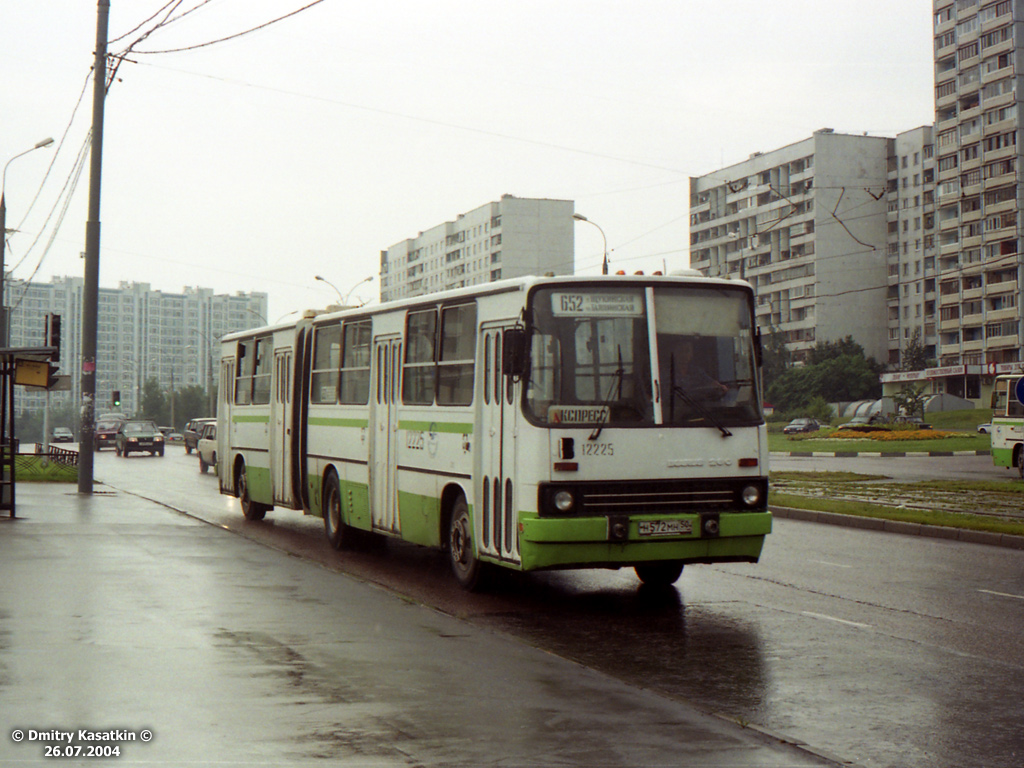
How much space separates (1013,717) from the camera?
6.33m

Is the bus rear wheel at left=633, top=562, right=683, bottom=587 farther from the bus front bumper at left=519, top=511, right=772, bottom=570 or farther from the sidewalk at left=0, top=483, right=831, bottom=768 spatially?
the sidewalk at left=0, top=483, right=831, bottom=768

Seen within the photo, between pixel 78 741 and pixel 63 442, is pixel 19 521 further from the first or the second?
pixel 63 442

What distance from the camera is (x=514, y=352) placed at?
982cm

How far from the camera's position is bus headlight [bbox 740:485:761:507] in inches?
405

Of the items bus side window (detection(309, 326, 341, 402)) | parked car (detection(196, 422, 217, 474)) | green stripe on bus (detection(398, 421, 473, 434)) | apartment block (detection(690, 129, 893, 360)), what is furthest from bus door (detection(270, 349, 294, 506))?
apartment block (detection(690, 129, 893, 360))

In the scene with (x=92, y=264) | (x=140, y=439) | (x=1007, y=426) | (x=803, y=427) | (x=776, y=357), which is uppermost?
(x=776, y=357)

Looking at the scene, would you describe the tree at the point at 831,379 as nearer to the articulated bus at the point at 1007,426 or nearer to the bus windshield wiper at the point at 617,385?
the articulated bus at the point at 1007,426

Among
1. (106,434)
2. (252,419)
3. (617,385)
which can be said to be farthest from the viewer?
(106,434)

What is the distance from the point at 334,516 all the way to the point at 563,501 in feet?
18.8

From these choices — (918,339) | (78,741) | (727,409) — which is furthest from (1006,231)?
(78,741)

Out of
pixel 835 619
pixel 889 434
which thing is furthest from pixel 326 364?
pixel 889 434

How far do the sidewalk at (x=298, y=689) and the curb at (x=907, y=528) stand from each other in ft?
27.8

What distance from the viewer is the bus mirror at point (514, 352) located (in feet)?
32.2

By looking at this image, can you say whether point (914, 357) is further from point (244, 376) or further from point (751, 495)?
point (751, 495)
